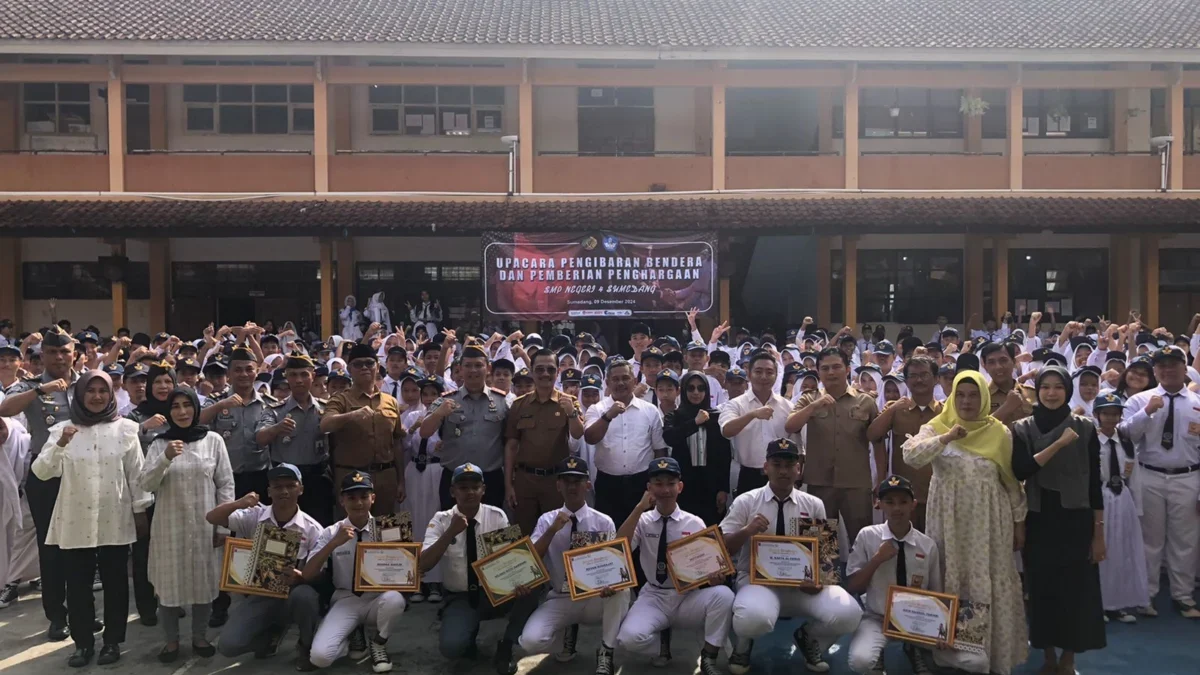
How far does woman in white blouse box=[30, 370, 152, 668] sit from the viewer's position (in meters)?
4.93

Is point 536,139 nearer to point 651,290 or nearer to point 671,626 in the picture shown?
point 651,290

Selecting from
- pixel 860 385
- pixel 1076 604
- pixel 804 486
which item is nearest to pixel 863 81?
pixel 860 385

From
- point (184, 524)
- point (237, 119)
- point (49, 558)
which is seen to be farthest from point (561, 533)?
point (237, 119)

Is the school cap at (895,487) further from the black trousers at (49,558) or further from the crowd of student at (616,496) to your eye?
the black trousers at (49,558)

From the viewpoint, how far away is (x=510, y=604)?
5160 mm

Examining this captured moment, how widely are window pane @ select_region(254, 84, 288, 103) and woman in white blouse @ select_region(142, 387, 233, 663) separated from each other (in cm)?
1403

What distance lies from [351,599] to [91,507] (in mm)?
1513

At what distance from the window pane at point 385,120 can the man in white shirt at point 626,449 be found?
13.1 meters

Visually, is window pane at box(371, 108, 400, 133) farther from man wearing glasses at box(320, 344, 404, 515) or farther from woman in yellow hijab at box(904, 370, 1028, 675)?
woman in yellow hijab at box(904, 370, 1028, 675)

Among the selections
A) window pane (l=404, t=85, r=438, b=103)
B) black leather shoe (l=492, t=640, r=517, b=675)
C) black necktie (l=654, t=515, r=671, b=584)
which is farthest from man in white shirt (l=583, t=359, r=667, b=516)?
window pane (l=404, t=85, r=438, b=103)

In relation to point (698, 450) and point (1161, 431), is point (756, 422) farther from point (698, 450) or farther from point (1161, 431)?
point (1161, 431)

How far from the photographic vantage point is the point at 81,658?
195 inches

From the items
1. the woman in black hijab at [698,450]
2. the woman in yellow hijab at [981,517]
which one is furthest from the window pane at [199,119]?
the woman in yellow hijab at [981,517]

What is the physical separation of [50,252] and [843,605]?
1729cm
